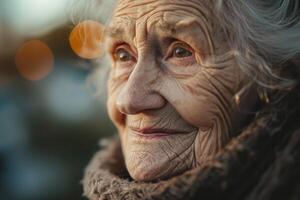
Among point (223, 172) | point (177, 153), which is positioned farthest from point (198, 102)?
point (223, 172)

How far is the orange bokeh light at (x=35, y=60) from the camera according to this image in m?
9.30

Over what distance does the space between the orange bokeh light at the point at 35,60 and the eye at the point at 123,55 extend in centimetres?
667

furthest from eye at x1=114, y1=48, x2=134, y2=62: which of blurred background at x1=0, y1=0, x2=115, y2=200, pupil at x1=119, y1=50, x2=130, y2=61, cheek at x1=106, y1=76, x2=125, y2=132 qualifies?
blurred background at x1=0, y1=0, x2=115, y2=200

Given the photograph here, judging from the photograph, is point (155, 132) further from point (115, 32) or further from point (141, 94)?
point (115, 32)

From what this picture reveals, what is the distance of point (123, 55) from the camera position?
2555 mm

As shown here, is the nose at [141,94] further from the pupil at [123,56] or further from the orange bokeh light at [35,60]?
the orange bokeh light at [35,60]

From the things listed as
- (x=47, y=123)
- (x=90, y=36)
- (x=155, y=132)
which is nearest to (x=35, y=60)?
(x=47, y=123)

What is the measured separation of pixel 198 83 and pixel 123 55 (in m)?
0.42

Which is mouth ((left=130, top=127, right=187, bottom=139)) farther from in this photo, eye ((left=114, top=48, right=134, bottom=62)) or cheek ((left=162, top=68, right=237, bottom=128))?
eye ((left=114, top=48, right=134, bottom=62))

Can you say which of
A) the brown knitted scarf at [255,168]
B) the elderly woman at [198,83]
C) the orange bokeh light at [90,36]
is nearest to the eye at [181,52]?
the elderly woman at [198,83]

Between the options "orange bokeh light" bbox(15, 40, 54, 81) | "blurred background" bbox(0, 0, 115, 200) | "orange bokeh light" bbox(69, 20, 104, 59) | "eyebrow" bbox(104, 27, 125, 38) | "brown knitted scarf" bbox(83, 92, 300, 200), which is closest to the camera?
"brown knitted scarf" bbox(83, 92, 300, 200)

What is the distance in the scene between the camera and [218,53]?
227 centimetres

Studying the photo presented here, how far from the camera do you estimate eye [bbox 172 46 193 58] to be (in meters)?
2.32

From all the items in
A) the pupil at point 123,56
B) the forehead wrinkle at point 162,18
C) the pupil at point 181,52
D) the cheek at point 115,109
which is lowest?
the cheek at point 115,109
